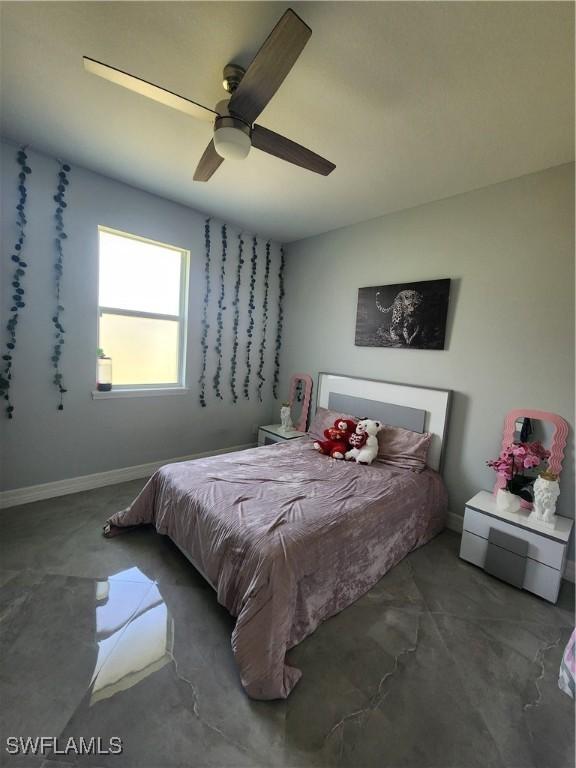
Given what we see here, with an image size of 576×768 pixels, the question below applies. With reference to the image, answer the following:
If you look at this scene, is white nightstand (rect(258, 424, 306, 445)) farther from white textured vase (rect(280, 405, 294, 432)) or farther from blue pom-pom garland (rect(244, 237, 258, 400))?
blue pom-pom garland (rect(244, 237, 258, 400))

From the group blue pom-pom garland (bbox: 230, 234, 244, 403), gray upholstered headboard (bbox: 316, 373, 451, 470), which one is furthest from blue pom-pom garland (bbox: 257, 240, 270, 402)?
gray upholstered headboard (bbox: 316, 373, 451, 470)

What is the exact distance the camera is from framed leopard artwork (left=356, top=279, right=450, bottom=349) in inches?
105

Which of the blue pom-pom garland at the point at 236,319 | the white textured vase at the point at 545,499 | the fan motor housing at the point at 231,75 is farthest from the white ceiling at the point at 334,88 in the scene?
the white textured vase at the point at 545,499

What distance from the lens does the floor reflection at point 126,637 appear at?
1312mm

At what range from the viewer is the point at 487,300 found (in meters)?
2.44

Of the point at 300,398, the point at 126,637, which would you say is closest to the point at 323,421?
the point at 300,398

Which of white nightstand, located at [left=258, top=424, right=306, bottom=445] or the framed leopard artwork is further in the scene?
white nightstand, located at [left=258, top=424, right=306, bottom=445]

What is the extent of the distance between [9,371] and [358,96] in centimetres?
292

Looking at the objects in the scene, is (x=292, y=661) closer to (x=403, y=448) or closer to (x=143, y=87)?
(x=403, y=448)

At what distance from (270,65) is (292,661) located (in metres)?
2.48

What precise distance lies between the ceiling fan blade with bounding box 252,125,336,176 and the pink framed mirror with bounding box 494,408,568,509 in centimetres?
207

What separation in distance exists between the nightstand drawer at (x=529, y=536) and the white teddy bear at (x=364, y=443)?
2.47ft

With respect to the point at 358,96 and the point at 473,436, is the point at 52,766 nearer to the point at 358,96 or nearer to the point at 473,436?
the point at 473,436

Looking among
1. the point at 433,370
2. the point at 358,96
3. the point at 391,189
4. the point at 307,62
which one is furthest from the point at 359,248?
the point at 307,62
